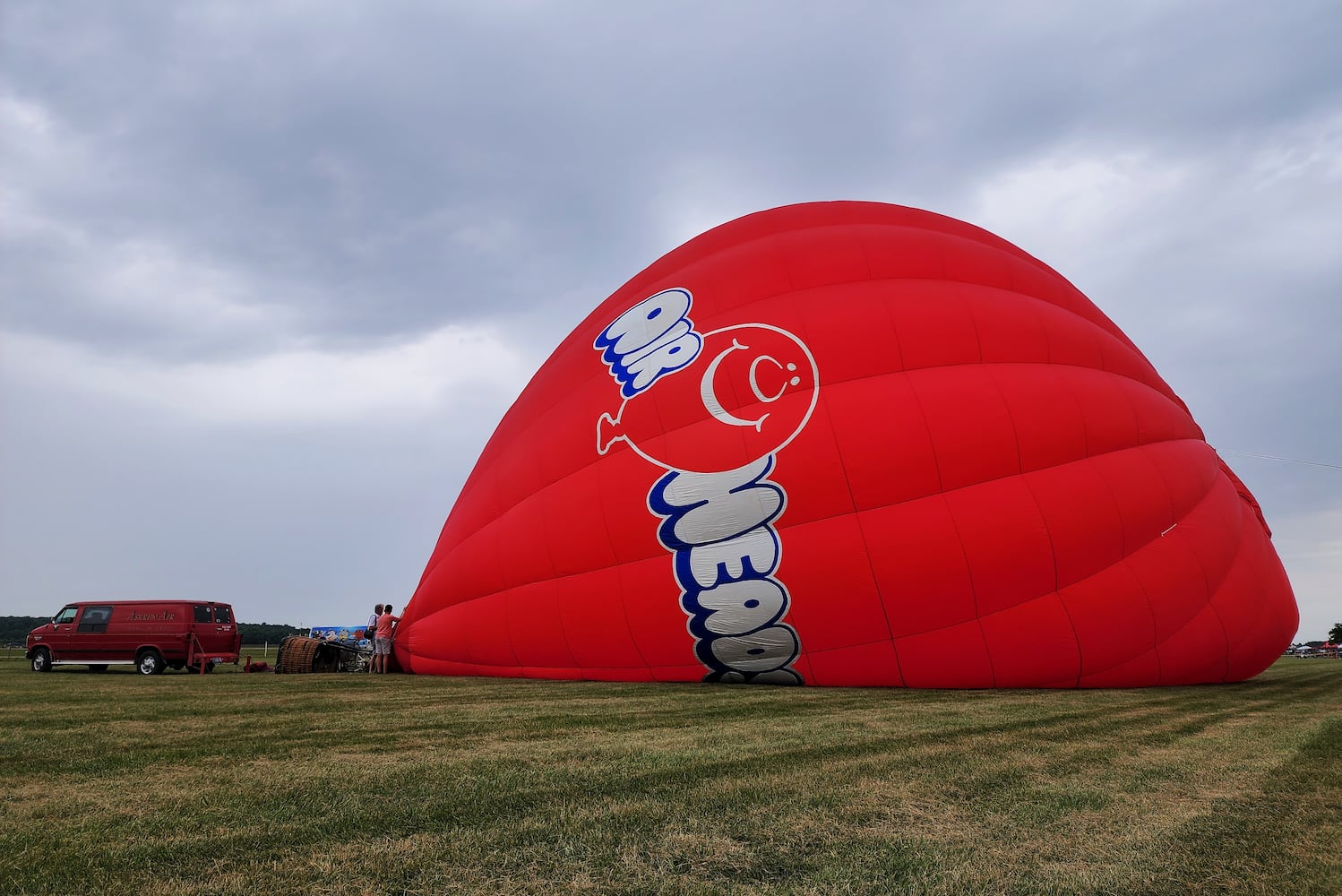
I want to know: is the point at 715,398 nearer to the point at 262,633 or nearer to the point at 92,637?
the point at 92,637

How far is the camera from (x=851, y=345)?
37.9 feet

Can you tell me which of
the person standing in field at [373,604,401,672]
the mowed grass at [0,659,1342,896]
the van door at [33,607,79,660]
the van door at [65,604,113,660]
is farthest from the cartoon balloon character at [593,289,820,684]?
the van door at [33,607,79,660]

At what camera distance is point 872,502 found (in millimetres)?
10820

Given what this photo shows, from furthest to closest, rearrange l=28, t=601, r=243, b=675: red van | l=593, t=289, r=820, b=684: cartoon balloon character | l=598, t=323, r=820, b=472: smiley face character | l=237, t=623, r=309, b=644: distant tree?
l=237, t=623, r=309, b=644: distant tree
l=28, t=601, r=243, b=675: red van
l=598, t=323, r=820, b=472: smiley face character
l=593, t=289, r=820, b=684: cartoon balloon character

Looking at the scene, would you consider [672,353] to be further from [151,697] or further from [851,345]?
[151,697]

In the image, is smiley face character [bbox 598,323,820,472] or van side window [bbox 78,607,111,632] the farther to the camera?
van side window [bbox 78,607,111,632]

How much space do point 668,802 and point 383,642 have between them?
45.4ft

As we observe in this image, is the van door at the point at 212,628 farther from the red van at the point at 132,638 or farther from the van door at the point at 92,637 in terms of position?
the van door at the point at 92,637

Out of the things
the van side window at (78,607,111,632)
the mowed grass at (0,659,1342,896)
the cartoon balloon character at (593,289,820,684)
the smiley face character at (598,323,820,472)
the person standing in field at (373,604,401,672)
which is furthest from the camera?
the van side window at (78,607,111,632)

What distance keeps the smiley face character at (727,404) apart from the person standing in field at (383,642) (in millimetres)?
7498

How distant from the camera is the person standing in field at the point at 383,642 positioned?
16.6 metres

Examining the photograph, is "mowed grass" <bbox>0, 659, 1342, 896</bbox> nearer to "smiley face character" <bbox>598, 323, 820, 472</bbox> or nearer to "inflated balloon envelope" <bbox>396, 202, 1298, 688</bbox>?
"inflated balloon envelope" <bbox>396, 202, 1298, 688</bbox>

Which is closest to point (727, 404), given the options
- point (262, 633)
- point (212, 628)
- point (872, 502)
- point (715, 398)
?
point (715, 398)

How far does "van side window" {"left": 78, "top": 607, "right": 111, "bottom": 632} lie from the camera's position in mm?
18797
